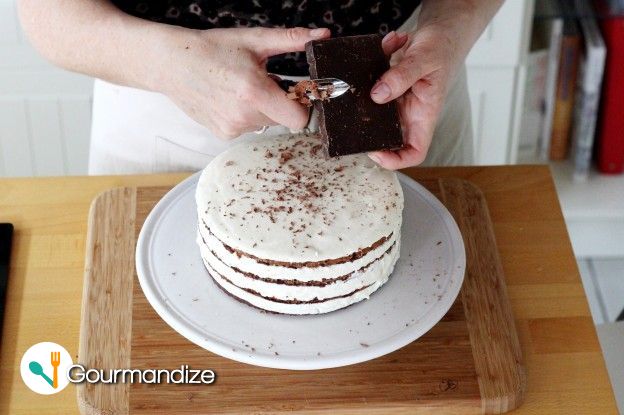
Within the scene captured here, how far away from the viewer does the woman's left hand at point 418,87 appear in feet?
4.07

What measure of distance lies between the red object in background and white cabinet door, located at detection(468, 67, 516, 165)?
10.5 inches

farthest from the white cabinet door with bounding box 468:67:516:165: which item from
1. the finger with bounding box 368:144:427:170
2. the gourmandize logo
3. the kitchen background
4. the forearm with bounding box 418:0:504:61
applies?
the gourmandize logo

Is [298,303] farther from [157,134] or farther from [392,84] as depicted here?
[157,134]

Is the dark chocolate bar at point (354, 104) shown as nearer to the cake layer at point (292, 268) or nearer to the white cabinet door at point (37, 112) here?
the cake layer at point (292, 268)

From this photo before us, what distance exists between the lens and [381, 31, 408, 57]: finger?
4.14ft

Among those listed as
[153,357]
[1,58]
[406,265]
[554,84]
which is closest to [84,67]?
[153,357]

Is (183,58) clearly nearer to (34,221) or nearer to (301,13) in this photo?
(301,13)

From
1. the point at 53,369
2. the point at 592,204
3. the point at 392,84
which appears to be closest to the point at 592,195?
the point at 592,204

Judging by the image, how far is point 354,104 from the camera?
117cm

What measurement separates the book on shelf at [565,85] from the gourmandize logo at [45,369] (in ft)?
5.60

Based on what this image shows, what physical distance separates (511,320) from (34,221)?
77 cm

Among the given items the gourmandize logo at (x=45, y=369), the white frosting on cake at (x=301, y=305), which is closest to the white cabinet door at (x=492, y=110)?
the white frosting on cake at (x=301, y=305)

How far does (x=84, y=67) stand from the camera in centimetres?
138

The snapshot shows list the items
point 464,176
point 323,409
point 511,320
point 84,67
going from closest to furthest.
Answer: point 323,409, point 511,320, point 84,67, point 464,176
